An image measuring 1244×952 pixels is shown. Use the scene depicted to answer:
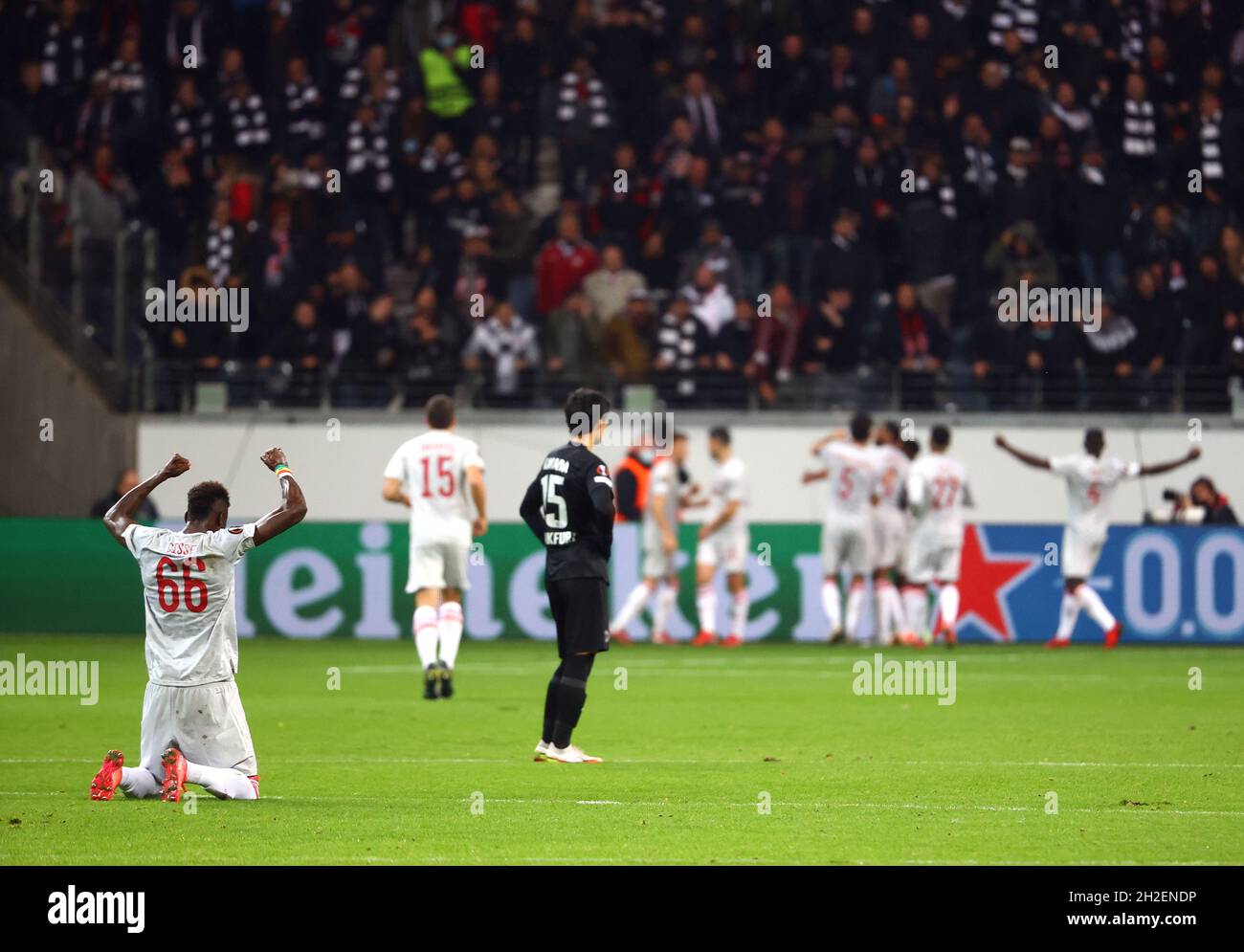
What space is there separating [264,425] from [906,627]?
24.6 feet

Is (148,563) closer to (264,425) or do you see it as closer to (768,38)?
(264,425)

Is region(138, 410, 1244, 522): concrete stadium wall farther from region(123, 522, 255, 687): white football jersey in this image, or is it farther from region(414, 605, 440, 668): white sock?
region(123, 522, 255, 687): white football jersey

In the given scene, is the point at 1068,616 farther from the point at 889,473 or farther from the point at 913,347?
the point at 913,347

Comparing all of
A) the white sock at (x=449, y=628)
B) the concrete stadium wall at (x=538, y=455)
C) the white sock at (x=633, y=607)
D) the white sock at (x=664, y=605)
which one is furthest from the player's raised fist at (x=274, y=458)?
the concrete stadium wall at (x=538, y=455)

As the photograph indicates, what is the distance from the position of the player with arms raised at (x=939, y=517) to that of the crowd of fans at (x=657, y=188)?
8.03 feet

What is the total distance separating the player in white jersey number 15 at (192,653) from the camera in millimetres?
9742

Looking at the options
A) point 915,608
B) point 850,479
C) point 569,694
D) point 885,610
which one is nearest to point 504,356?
point 850,479

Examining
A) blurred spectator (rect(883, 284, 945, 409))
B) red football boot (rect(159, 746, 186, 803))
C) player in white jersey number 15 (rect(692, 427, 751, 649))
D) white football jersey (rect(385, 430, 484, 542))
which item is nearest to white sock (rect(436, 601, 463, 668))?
white football jersey (rect(385, 430, 484, 542))

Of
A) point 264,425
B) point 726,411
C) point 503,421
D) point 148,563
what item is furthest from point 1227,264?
point 148,563

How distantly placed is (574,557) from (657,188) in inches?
584

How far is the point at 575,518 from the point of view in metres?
Result: 11.7

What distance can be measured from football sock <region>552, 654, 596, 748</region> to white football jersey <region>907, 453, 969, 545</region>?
1104 cm

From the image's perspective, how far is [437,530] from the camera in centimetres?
1622

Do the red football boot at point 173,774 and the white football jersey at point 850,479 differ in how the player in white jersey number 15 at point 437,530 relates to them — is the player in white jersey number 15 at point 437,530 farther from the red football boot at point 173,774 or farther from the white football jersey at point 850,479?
the white football jersey at point 850,479
